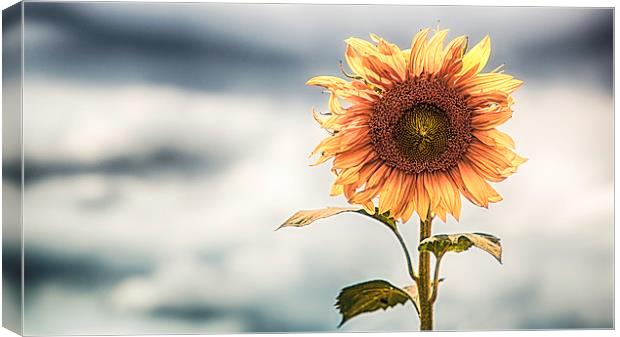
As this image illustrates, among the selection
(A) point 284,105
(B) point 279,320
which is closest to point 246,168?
(A) point 284,105

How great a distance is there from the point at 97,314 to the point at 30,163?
17.2 inches

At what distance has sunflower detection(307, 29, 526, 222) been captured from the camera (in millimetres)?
3451

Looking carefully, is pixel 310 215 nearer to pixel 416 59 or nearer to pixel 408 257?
pixel 408 257

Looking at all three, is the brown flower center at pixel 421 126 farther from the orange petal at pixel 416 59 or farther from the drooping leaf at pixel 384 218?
the drooping leaf at pixel 384 218

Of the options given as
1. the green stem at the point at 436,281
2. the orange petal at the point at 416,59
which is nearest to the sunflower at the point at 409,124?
the orange petal at the point at 416,59

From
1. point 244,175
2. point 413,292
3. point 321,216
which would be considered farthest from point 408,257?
point 244,175

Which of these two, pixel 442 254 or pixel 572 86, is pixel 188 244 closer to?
pixel 442 254

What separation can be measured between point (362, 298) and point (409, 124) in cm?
49

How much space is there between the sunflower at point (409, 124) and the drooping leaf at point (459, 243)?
0.21 ft

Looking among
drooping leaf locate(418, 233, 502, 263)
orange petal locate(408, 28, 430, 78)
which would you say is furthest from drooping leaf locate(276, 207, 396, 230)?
orange petal locate(408, 28, 430, 78)

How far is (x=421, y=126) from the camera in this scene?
3.46 metres

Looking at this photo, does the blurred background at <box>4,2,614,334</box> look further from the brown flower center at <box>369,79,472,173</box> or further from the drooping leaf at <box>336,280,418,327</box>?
the brown flower center at <box>369,79,472,173</box>

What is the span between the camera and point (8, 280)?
3.49 meters

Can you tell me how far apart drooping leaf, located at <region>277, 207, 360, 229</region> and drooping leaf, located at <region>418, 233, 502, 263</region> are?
229 millimetres
